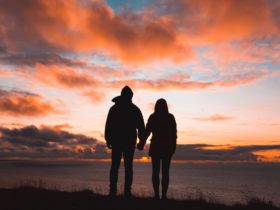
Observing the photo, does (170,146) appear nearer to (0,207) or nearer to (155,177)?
(155,177)

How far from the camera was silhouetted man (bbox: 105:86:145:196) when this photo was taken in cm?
910

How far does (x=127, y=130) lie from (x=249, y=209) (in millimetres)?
4182

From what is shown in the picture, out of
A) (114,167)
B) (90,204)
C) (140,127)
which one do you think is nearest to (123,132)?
(140,127)

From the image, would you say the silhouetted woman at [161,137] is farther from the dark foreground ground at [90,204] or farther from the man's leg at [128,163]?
the dark foreground ground at [90,204]

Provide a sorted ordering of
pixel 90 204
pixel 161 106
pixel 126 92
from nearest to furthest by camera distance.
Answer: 1. pixel 90 204
2. pixel 126 92
3. pixel 161 106

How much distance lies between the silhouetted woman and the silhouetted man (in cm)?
47

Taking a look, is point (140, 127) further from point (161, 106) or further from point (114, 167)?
point (114, 167)

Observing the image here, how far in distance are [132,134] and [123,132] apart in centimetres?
26

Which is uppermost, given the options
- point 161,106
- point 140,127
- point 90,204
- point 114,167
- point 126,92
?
point 126,92

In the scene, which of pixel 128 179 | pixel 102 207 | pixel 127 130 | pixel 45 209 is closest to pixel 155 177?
pixel 128 179

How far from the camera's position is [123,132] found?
361 inches

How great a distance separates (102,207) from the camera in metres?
7.90

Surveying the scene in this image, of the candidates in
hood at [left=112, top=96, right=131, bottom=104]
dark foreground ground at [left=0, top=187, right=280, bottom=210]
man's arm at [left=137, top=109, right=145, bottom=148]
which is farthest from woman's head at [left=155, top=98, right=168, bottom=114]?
dark foreground ground at [left=0, top=187, right=280, bottom=210]

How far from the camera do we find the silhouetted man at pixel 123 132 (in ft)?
29.9
